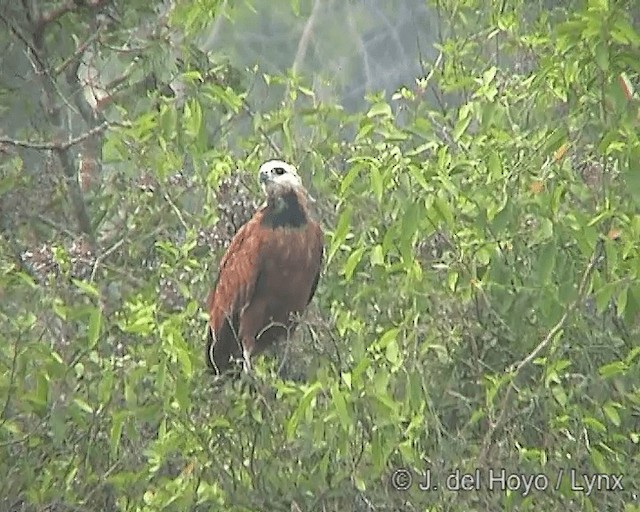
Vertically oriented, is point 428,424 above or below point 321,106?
below

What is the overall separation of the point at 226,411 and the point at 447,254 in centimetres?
53

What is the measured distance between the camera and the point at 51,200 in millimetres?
3811

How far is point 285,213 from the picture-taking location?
338 centimetres

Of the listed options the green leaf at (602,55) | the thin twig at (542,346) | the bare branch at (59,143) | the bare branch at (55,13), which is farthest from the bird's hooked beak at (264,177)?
the green leaf at (602,55)

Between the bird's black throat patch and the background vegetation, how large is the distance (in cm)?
8

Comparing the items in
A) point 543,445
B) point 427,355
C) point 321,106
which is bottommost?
point 543,445

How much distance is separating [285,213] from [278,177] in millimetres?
99

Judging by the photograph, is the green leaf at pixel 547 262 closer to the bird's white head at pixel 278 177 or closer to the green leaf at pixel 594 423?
the green leaf at pixel 594 423

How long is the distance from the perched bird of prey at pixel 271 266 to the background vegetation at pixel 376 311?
2.4 inches

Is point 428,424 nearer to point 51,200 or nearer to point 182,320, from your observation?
point 182,320

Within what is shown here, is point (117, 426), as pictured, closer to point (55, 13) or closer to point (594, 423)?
point (594, 423)

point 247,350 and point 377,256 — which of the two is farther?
point 247,350

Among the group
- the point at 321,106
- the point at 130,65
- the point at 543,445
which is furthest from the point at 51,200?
the point at 543,445

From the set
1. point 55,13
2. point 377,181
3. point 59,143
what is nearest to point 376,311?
point 377,181
